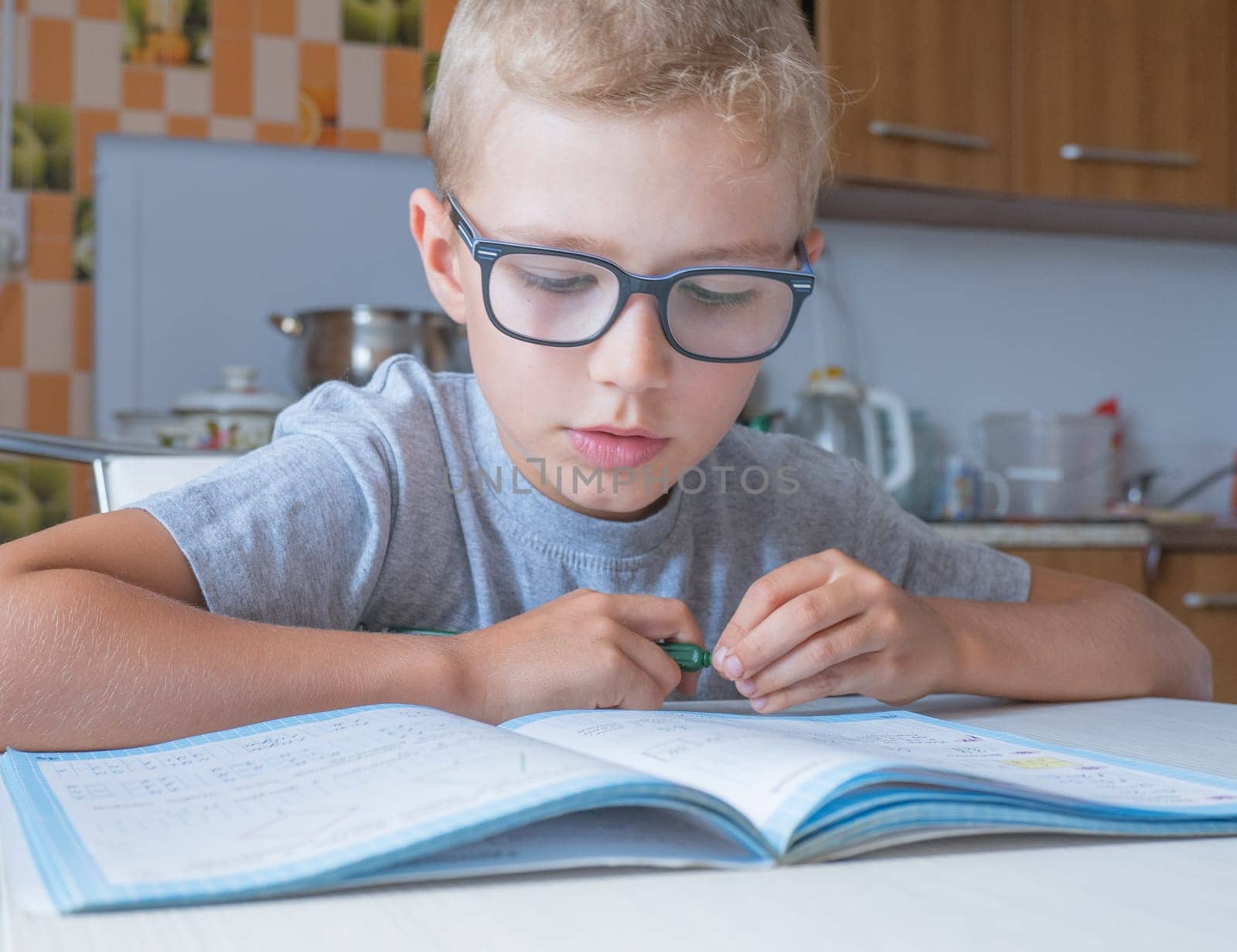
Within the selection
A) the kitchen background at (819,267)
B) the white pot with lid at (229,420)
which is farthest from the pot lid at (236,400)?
the kitchen background at (819,267)

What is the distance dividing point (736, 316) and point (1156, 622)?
43cm

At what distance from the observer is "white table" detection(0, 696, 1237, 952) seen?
0.31 meters

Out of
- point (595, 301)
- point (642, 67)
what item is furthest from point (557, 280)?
point (642, 67)

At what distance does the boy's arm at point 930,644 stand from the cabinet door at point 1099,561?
3.47 feet

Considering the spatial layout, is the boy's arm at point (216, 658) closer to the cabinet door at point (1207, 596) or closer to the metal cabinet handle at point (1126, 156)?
the cabinet door at point (1207, 596)

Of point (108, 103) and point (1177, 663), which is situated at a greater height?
point (108, 103)

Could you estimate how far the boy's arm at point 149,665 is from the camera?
0.58m

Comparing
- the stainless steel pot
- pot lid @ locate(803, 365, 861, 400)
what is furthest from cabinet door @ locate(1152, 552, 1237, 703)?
the stainless steel pot

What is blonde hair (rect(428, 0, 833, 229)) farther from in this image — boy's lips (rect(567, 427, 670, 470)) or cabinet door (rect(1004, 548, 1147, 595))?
cabinet door (rect(1004, 548, 1147, 595))

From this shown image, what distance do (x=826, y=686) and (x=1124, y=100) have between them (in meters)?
2.02

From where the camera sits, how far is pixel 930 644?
767 mm

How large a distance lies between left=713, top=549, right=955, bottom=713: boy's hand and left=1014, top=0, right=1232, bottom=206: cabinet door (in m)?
1.74

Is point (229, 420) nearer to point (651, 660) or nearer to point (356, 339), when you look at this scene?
point (356, 339)

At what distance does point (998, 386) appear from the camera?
2.65 metres
